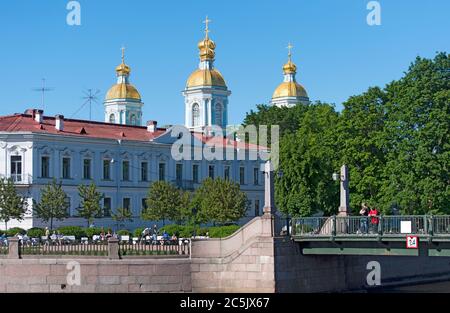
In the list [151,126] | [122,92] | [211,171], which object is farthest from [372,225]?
[122,92]

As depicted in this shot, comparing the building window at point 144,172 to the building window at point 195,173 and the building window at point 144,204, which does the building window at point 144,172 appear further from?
the building window at point 195,173

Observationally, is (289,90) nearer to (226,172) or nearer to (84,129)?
(226,172)

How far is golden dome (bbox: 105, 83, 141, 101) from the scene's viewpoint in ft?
395

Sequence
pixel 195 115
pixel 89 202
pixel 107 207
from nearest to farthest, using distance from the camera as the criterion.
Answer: pixel 89 202
pixel 107 207
pixel 195 115

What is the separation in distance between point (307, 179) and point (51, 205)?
1722 cm

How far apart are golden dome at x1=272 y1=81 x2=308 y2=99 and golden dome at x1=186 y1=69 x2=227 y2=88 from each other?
43.0 ft

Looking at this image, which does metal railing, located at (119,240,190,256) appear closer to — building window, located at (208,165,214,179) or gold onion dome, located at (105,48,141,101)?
building window, located at (208,165,214,179)

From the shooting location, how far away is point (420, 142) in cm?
5978

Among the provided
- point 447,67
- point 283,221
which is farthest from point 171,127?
point 283,221

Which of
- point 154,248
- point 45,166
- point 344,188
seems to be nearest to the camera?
point 154,248

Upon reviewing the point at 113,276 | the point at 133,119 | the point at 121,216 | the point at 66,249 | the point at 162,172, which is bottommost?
the point at 113,276

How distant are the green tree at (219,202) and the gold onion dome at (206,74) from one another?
35195mm
